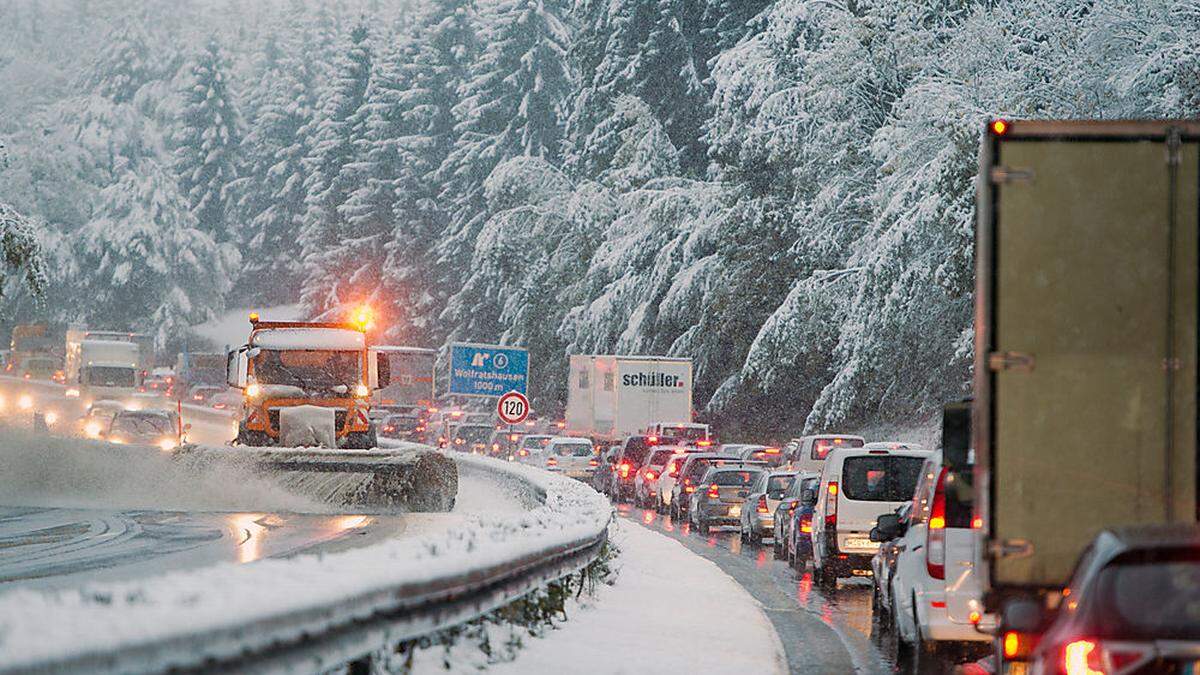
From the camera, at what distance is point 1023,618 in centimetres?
752

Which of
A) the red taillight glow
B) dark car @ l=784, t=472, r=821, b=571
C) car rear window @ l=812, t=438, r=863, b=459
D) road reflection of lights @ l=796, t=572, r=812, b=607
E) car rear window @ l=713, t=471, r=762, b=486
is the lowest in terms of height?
road reflection of lights @ l=796, t=572, r=812, b=607

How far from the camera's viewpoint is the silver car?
29.6 metres

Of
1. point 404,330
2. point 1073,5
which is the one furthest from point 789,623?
point 404,330

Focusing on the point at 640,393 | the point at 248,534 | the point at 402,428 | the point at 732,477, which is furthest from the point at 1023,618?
the point at 402,428

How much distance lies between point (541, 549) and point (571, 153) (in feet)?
245

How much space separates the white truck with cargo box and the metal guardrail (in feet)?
9.35

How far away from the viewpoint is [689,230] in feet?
194

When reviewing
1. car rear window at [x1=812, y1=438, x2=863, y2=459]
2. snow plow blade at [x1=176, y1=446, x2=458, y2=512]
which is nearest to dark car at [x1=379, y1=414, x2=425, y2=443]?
car rear window at [x1=812, y1=438, x2=863, y2=459]

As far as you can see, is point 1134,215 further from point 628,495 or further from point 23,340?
point 23,340

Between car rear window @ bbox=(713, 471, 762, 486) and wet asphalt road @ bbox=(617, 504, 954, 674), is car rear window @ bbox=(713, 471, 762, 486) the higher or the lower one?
the higher one

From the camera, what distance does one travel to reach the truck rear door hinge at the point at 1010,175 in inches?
347

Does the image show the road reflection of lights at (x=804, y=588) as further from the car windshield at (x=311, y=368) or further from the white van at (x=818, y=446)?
the white van at (x=818, y=446)

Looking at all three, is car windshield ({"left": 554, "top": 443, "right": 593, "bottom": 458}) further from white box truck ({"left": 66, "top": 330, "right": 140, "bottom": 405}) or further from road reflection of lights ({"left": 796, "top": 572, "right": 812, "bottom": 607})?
white box truck ({"left": 66, "top": 330, "right": 140, "bottom": 405})

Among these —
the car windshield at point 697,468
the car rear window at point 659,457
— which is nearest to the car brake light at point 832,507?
the car windshield at point 697,468
